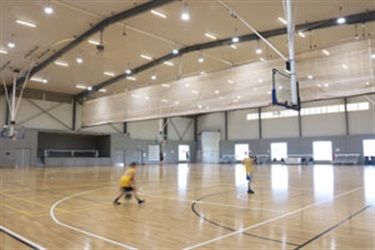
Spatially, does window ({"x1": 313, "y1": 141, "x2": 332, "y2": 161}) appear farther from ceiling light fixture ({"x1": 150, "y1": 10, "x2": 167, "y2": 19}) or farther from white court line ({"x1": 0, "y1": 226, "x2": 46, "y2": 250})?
white court line ({"x1": 0, "y1": 226, "x2": 46, "y2": 250})

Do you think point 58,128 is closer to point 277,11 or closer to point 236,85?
point 236,85

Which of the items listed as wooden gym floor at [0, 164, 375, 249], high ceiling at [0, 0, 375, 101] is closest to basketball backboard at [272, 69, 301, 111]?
high ceiling at [0, 0, 375, 101]

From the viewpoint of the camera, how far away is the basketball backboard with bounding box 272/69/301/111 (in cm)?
1218

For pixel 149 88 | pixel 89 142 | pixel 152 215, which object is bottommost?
pixel 152 215

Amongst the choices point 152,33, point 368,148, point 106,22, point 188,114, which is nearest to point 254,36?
point 152,33

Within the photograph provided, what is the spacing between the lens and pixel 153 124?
4669 cm

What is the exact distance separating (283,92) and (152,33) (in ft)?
38.8

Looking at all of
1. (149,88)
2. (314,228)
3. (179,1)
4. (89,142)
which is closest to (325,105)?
(149,88)

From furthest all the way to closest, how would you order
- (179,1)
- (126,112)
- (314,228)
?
(126,112) → (179,1) → (314,228)

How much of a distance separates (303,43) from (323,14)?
382 cm

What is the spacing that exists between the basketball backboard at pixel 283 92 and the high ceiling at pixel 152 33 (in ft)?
9.24

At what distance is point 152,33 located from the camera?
21.3 metres

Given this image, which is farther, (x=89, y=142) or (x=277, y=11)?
(x=89, y=142)

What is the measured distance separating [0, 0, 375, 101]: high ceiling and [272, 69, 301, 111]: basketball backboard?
2.82 meters
